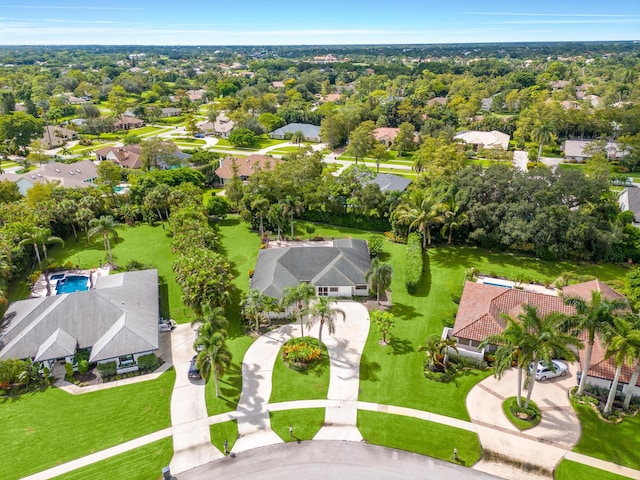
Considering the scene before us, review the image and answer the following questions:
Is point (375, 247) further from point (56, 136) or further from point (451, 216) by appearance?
point (56, 136)

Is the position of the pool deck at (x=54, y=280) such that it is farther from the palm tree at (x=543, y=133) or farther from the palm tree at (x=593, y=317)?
the palm tree at (x=543, y=133)

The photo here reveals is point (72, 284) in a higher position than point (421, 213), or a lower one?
lower

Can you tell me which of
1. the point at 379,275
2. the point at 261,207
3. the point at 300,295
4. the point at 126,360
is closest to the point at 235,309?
the point at 300,295

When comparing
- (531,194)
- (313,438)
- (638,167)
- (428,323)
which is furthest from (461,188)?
(638,167)

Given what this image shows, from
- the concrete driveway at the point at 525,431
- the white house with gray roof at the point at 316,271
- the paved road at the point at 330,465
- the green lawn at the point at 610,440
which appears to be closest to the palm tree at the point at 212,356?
the paved road at the point at 330,465

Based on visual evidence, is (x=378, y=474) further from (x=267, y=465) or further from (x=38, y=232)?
(x=38, y=232)

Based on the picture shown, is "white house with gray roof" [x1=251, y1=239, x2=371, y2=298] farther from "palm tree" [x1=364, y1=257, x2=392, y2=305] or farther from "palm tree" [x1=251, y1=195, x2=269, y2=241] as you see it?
"palm tree" [x1=251, y1=195, x2=269, y2=241]

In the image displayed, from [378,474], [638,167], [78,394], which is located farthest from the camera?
[638,167]
